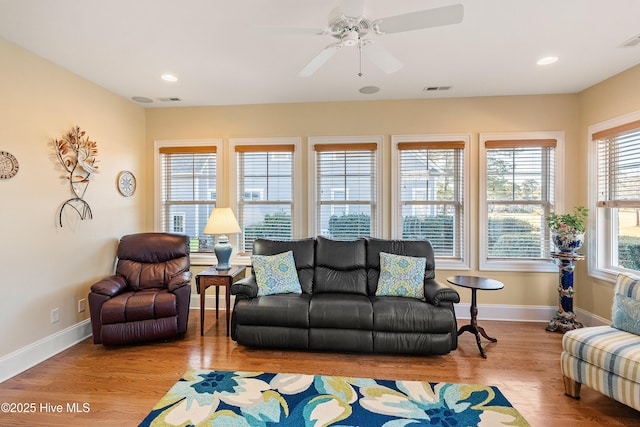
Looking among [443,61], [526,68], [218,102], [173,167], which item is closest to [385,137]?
[443,61]

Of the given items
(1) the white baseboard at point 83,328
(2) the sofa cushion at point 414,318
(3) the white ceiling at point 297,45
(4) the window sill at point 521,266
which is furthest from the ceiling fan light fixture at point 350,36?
(1) the white baseboard at point 83,328

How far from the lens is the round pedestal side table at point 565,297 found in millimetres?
3420

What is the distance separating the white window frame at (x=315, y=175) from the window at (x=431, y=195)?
0.17 meters

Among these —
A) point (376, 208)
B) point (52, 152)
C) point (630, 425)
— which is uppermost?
point (52, 152)

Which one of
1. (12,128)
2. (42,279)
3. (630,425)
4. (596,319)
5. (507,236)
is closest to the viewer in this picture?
(630,425)

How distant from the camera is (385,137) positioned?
158 inches

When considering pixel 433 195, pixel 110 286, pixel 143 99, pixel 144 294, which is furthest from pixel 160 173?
pixel 433 195

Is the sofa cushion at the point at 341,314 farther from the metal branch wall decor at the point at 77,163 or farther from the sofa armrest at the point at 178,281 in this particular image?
the metal branch wall decor at the point at 77,163

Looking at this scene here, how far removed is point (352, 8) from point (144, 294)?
3169mm

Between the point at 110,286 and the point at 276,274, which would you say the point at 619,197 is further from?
the point at 110,286

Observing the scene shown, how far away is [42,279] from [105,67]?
2.16 meters

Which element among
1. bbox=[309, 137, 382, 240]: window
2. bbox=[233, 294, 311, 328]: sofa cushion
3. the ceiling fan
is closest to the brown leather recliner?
bbox=[233, 294, 311, 328]: sofa cushion

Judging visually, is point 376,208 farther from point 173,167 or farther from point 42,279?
point 42,279

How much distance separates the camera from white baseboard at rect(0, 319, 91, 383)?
8.30 feet
